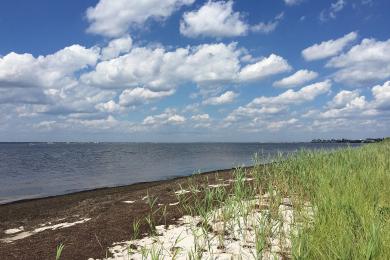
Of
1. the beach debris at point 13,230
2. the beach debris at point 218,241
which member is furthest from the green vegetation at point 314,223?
the beach debris at point 13,230

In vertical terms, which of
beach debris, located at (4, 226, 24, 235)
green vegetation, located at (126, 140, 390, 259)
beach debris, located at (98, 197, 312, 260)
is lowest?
beach debris, located at (4, 226, 24, 235)

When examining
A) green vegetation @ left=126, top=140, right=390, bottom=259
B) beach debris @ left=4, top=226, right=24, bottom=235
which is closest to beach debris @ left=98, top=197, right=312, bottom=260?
green vegetation @ left=126, top=140, right=390, bottom=259

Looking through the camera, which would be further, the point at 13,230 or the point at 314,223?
the point at 13,230

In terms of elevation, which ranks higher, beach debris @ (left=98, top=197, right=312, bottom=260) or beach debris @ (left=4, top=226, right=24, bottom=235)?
beach debris @ (left=98, top=197, right=312, bottom=260)

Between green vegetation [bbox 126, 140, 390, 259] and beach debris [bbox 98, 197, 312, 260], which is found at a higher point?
green vegetation [bbox 126, 140, 390, 259]

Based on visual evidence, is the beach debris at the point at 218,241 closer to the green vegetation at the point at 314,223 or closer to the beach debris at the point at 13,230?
the green vegetation at the point at 314,223

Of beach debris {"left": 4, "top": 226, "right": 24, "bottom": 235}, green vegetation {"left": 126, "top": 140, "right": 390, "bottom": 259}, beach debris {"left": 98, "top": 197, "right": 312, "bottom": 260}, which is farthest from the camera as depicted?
beach debris {"left": 4, "top": 226, "right": 24, "bottom": 235}

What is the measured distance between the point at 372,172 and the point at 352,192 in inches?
114

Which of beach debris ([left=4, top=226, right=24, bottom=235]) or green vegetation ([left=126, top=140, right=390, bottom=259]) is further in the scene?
beach debris ([left=4, top=226, right=24, bottom=235])

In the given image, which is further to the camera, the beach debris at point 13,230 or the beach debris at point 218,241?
the beach debris at point 13,230

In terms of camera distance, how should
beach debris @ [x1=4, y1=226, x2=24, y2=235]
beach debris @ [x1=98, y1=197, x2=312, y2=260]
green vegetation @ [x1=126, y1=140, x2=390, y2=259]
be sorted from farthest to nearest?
beach debris @ [x1=4, y1=226, x2=24, y2=235] → beach debris @ [x1=98, y1=197, x2=312, y2=260] → green vegetation @ [x1=126, y1=140, x2=390, y2=259]

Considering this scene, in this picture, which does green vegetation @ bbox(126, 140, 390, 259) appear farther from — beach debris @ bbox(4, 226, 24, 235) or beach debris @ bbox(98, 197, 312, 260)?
beach debris @ bbox(4, 226, 24, 235)

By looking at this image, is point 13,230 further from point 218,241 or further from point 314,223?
point 314,223

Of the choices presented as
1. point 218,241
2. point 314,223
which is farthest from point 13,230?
point 314,223
